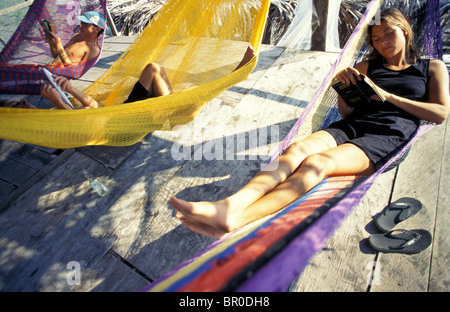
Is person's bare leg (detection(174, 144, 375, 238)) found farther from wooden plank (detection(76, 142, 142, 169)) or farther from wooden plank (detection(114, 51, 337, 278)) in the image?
wooden plank (detection(76, 142, 142, 169))

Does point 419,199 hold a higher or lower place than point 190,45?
lower

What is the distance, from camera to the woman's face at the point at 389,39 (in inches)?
52.8

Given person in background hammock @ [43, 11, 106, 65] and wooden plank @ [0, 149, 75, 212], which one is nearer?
wooden plank @ [0, 149, 75, 212]

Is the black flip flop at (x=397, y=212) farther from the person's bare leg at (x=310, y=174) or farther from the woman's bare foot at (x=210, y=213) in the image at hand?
the woman's bare foot at (x=210, y=213)

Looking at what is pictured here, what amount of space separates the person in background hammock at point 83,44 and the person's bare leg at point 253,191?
1.89m

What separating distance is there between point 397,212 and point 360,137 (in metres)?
0.43

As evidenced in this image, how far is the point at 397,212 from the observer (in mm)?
1220

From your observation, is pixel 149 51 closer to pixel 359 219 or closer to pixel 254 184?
pixel 254 184

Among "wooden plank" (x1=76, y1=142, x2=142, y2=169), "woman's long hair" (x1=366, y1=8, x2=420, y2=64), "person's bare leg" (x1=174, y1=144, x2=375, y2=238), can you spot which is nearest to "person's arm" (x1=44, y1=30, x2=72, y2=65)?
"wooden plank" (x1=76, y1=142, x2=142, y2=169)

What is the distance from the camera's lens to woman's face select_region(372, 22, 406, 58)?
4.40 feet

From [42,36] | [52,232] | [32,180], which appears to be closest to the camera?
[52,232]

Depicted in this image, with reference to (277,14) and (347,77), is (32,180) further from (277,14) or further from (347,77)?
(277,14)

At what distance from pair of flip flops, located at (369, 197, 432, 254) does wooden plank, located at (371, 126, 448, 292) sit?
28 millimetres

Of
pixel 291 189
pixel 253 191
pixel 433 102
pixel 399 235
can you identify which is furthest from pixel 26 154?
pixel 433 102
